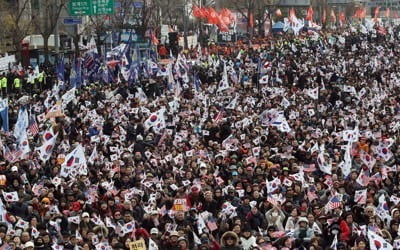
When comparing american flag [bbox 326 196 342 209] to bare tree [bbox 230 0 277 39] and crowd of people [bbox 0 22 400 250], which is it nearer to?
crowd of people [bbox 0 22 400 250]

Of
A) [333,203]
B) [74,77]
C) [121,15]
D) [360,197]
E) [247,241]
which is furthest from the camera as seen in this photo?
[121,15]

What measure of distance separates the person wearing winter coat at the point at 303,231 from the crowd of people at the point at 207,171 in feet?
0.07

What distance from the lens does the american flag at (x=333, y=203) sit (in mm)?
15094

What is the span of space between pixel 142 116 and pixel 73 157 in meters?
7.64

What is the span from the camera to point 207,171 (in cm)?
1803

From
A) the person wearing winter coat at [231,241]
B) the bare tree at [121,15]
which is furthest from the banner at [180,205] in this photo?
the bare tree at [121,15]

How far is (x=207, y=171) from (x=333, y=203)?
3495 mm

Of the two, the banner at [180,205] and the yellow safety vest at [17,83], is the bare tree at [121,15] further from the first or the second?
the banner at [180,205]

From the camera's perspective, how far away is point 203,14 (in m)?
53.9

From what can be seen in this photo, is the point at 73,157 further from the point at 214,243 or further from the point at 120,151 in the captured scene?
the point at 214,243

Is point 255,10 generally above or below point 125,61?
above

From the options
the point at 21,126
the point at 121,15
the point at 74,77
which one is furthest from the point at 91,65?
the point at 121,15

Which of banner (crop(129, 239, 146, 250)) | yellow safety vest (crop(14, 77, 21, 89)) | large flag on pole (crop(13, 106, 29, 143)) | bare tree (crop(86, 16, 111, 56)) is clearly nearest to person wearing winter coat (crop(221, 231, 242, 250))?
banner (crop(129, 239, 146, 250))

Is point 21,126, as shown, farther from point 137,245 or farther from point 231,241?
point 231,241
